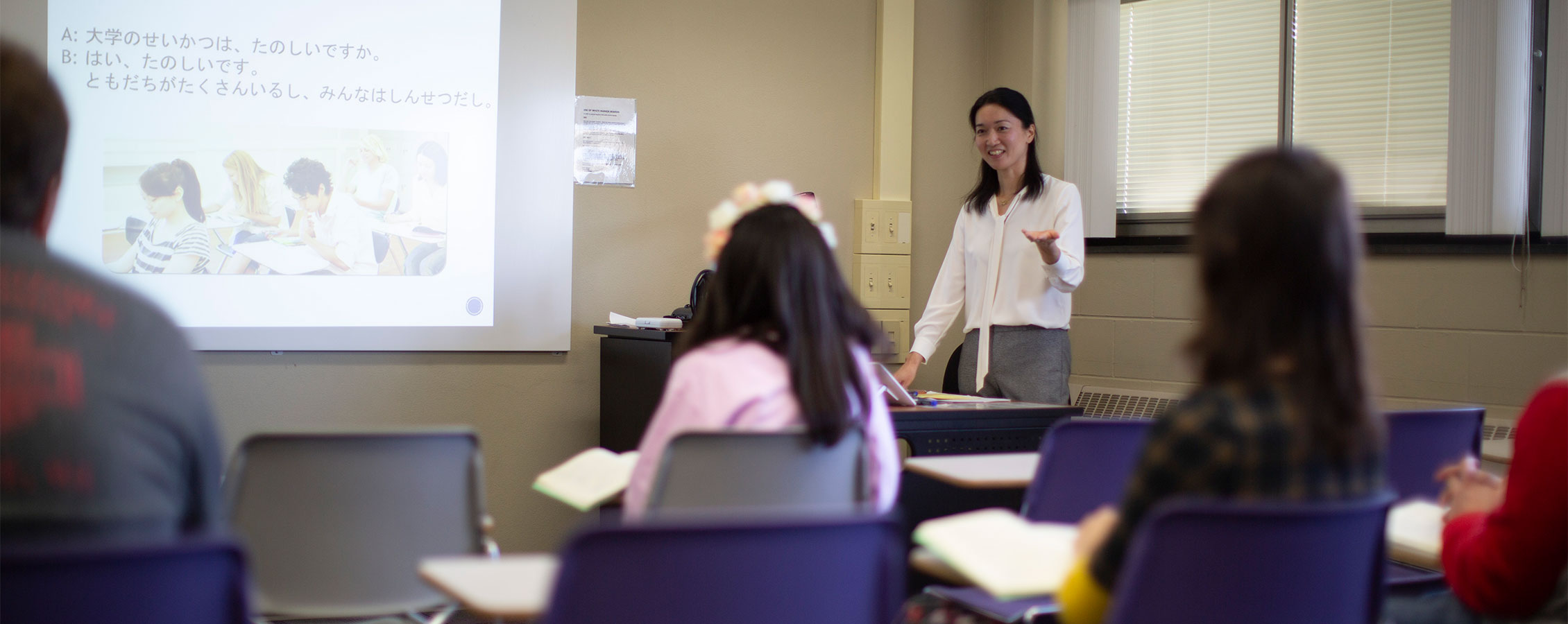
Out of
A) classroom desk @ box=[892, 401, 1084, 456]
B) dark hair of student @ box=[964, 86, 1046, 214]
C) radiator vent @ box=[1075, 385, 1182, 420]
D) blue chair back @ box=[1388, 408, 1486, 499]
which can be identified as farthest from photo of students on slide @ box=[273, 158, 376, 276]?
blue chair back @ box=[1388, 408, 1486, 499]

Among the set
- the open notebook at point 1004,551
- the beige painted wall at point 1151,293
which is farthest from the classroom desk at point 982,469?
the beige painted wall at point 1151,293

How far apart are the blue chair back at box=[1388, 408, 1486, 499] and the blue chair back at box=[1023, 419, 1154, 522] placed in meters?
0.48

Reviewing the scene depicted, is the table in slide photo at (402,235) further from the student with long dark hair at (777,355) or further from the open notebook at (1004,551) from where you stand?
the open notebook at (1004,551)

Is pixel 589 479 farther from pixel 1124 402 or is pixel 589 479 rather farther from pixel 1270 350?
pixel 1124 402

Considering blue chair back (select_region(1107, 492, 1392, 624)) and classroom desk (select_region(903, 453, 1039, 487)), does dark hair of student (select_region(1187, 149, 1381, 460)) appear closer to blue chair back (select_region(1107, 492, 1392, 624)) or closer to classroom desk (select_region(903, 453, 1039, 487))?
blue chair back (select_region(1107, 492, 1392, 624))

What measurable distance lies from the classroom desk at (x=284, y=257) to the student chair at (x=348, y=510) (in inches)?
77.8

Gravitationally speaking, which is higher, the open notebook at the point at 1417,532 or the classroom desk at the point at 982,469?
the classroom desk at the point at 982,469

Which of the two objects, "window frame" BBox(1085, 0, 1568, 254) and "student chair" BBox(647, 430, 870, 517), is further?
"window frame" BBox(1085, 0, 1568, 254)

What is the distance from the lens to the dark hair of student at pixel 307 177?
3.39m

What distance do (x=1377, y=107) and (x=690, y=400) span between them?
2926mm

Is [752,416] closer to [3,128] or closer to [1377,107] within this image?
[3,128]

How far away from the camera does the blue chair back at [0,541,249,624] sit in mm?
908

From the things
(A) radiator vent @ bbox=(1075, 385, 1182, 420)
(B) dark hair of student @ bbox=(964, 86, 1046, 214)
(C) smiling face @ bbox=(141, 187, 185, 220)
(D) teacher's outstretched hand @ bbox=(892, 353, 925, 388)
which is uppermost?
(B) dark hair of student @ bbox=(964, 86, 1046, 214)

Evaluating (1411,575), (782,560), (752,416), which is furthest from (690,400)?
(1411,575)
